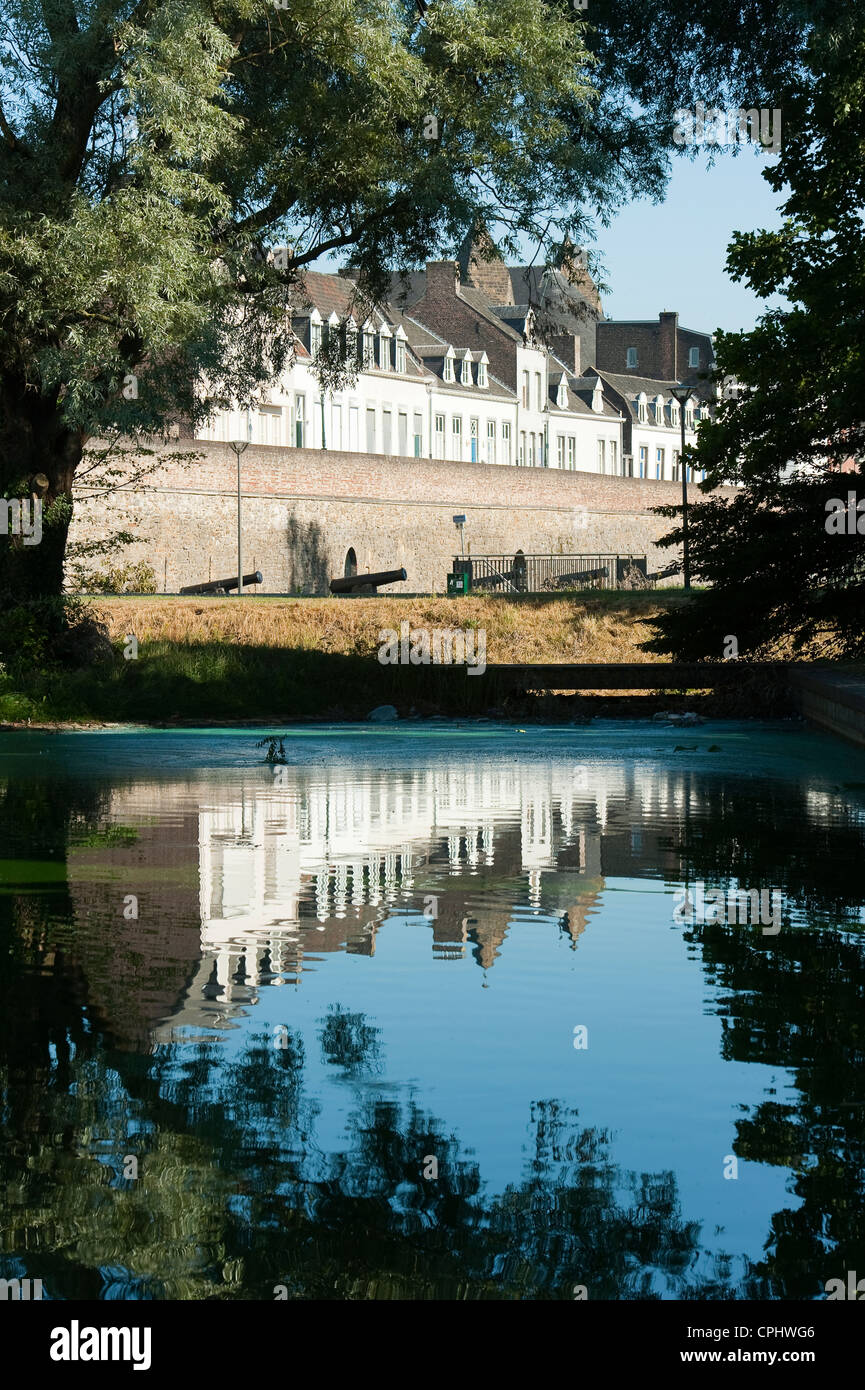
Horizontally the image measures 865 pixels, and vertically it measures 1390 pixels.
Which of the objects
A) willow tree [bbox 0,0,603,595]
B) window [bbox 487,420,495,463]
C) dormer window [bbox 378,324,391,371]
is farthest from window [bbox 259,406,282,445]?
willow tree [bbox 0,0,603,595]

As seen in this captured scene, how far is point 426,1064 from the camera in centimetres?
528

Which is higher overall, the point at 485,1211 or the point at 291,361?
the point at 291,361

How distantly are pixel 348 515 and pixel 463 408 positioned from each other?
24.4m

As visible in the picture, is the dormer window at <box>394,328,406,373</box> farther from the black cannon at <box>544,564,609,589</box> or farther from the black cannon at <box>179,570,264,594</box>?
the black cannon at <box>179,570,264,594</box>

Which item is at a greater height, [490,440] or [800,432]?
[490,440]

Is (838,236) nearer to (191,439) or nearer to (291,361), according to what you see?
(291,361)

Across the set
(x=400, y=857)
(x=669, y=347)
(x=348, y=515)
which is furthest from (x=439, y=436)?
(x=400, y=857)

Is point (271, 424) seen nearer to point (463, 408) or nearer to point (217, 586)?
point (463, 408)

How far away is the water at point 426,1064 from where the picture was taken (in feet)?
12.7

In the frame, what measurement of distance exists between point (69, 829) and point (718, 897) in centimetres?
432

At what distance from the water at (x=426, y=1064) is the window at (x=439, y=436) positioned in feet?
222

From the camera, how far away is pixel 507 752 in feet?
61.0
